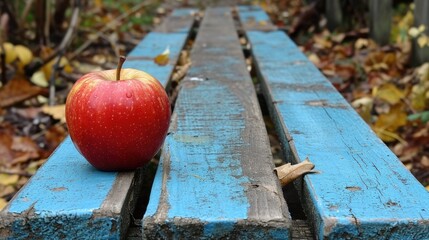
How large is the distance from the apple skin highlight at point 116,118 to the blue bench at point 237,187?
0.16ft

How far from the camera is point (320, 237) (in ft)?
3.43

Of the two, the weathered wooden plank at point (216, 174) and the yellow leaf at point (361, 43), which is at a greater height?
the weathered wooden plank at point (216, 174)

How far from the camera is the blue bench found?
1.03 metres

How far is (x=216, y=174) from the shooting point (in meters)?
1.24

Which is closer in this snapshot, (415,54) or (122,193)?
(122,193)

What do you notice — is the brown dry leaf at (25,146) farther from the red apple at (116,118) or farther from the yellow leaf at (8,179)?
the red apple at (116,118)

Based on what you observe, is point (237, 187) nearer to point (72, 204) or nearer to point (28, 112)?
point (72, 204)

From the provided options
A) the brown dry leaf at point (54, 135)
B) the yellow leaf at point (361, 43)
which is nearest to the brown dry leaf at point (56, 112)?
the brown dry leaf at point (54, 135)

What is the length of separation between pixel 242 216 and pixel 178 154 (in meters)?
0.39

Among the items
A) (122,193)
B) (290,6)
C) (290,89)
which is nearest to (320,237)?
(122,193)

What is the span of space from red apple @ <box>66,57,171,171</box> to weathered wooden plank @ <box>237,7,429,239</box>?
32 cm

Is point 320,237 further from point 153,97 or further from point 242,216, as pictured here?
point 153,97

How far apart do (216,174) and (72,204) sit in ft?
0.94

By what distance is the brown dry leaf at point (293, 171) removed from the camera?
4.13ft
